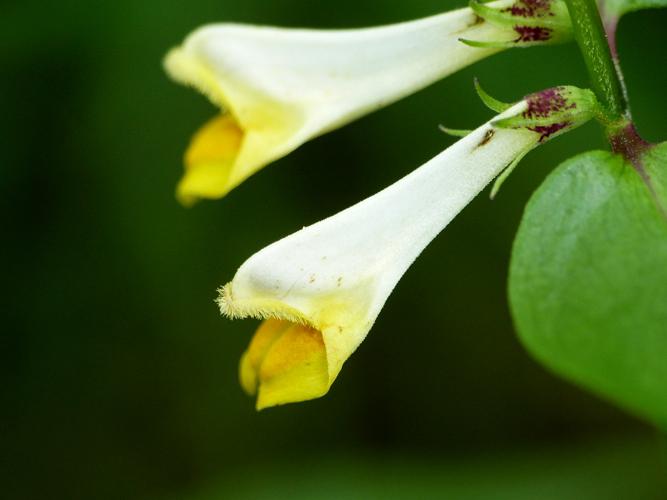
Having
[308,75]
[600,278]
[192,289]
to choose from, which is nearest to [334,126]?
[308,75]

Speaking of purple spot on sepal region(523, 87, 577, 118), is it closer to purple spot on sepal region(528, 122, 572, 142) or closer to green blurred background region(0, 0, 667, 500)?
purple spot on sepal region(528, 122, 572, 142)

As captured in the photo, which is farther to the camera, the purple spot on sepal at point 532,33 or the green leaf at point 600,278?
the purple spot on sepal at point 532,33

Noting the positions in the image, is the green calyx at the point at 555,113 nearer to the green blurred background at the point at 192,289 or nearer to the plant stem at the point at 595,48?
the plant stem at the point at 595,48

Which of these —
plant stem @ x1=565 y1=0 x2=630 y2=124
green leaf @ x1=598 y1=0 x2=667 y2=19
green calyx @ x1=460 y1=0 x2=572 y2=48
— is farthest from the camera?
green leaf @ x1=598 y1=0 x2=667 y2=19

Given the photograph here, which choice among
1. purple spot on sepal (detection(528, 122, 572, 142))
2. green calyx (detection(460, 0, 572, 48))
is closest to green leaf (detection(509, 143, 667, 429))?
purple spot on sepal (detection(528, 122, 572, 142))

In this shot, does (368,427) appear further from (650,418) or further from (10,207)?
(650,418)

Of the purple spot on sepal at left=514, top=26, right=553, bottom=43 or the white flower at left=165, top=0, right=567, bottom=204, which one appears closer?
the purple spot on sepal at left=514, top=26, right=553, bottom=43

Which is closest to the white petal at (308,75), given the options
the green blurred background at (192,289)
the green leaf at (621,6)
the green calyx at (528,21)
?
the green calyx at (528,21)
